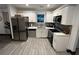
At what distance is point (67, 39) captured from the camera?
9.46 feet

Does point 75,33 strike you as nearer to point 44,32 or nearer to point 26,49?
point 26,49

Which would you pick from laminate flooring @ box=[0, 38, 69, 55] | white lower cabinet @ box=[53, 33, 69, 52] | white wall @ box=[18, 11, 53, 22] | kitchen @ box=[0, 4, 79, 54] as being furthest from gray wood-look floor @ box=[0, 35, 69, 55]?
white wall @ box=[18, 11, 53, 22]

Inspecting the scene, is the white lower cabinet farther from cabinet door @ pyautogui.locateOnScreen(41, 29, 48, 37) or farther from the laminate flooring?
cabinet door @ pyautogui.locateOnScreen(41, 29, 48, 37)

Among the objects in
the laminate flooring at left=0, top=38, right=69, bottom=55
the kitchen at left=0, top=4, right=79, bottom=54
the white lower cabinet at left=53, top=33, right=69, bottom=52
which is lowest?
the laminate flooring at left=0, top=38, right=69, bottom=55

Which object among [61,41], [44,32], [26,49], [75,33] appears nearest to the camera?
[75,33]

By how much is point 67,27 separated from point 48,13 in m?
2.57

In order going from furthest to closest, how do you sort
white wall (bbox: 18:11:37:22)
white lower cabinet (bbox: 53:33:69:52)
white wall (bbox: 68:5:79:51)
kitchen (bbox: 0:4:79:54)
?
white wall (bbox: 18:11:37:22), kitchen (bbox: 0:4:79:54), white lower cabinet (bbox: 53:33:69:52), white wall (bbox: 68:5:79:51)

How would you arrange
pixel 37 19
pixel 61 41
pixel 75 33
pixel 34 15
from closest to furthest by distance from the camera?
pixel 75 33 < pixel 61 41 < pixel 34 15 < pixel 37 19

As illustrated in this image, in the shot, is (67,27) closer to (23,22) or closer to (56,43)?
(56,43)

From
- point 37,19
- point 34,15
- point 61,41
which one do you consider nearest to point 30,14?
point 34,15

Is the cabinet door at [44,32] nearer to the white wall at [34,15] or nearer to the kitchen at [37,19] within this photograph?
the kitchen at [37,19]

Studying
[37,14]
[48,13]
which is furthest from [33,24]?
[48,13]

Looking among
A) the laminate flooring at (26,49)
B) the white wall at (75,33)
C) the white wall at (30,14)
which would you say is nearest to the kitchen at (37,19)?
the white wall at (30,14)
